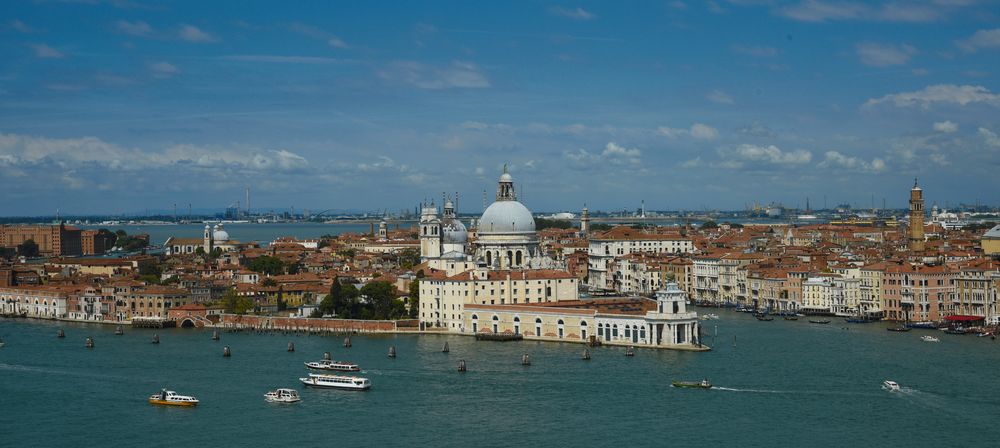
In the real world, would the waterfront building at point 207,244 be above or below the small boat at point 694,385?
above

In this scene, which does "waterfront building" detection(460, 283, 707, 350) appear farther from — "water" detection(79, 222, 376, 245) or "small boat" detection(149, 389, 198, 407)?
"water" detection(79, 222, 376, 245)

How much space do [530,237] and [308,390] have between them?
1504cm

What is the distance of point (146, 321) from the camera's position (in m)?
27.4

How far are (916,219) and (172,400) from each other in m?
25.1

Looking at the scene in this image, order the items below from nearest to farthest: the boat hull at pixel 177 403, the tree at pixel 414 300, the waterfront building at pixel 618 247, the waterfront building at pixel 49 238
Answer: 1. the boat hull at pixel 177 403
2. the tree at pixel 414 300
3. the waterfront building at pixel 618 247
4. the waterfront building at pixel 49 238

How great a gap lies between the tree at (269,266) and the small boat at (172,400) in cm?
2077

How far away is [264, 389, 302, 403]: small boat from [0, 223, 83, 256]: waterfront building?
134ft

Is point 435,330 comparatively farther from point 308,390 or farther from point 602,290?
point 602,290

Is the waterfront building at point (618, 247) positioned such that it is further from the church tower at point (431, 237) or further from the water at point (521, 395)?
the water at point (521, 395)

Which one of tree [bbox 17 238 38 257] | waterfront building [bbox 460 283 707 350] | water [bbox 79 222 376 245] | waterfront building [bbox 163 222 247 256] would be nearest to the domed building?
waterfront building [bbox 460 283 707 350]

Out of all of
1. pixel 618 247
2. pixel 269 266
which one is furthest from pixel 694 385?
pixel 618 247

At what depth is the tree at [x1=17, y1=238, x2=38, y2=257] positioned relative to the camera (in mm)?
53125

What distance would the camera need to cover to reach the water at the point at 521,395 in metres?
14.8

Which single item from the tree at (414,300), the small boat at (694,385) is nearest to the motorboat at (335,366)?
the small boat at (694,385)
